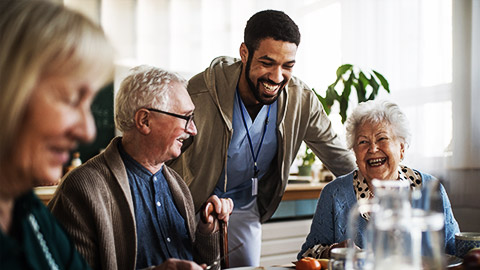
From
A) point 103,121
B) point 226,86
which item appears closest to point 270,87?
point 226,86

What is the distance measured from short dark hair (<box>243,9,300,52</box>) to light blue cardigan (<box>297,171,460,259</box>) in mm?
696

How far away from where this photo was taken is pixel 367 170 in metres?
2.00

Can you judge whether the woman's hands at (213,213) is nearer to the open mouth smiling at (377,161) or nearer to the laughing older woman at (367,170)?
the laughing older woman at (367,170)

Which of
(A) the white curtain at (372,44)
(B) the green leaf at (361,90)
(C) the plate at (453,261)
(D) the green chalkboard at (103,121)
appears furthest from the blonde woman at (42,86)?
(D) the green chalkboard at (103,121)

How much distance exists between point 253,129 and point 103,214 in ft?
3.66

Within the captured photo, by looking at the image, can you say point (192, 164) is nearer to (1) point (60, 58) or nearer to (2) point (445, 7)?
(1) point (60, 58)

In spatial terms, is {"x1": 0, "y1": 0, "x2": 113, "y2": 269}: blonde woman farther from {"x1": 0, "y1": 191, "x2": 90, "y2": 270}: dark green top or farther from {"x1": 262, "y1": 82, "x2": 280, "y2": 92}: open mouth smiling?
{"x1": 262, "y1": 82, "x2": 280, "y2": 92}: open mouth smiling

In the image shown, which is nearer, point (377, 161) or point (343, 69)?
point (377, 161)

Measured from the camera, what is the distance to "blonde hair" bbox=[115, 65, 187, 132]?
5.49ft

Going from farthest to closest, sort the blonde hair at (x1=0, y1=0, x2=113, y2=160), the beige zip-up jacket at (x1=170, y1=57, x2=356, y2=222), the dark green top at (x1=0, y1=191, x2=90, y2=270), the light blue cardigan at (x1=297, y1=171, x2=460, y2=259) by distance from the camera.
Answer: the beige zip-up jacket at (x1=170, y1=57, x2=356, y2=222), the light blue cardigan at (x1=297, y1=171, x2=460, y2=259), the dark green top at (x1=0, y1=191, x2=90, y2=270), the blonde hair at (x1=0, y1=0, x2=113, y2=160)

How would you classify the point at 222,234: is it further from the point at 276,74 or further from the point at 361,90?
the point at 361,90

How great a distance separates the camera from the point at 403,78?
362cm

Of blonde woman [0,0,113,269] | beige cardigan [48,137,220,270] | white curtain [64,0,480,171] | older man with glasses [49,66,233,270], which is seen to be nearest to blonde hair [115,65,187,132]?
older man with glasses [49,66,233,270]

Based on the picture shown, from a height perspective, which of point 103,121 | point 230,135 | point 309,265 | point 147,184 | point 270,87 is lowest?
point 309,265
